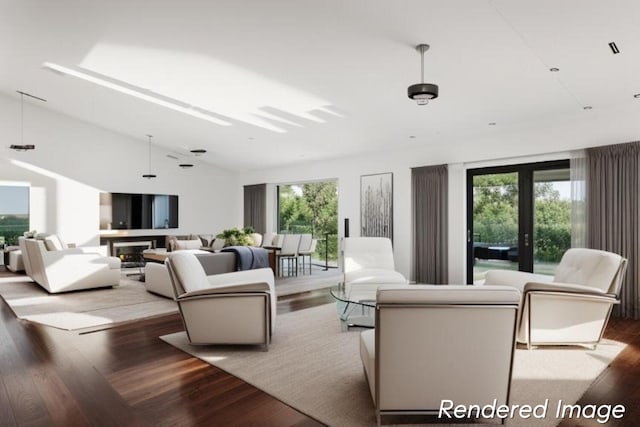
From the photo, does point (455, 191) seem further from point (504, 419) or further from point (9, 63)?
point (9, 63)

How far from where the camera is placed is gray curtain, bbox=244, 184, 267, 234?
1092 centimetres

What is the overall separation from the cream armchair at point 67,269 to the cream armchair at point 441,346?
18.1 ft

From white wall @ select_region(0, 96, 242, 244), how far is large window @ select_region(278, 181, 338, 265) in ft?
8.56

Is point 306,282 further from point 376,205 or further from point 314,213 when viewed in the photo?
point 314,213

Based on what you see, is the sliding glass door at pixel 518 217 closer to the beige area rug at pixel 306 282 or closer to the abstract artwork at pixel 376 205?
the abstract artwork at pixel 376 205

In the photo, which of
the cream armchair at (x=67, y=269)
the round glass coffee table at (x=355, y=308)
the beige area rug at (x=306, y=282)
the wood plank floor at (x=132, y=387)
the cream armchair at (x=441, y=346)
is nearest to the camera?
the cream armchair at (x=441, y=346)

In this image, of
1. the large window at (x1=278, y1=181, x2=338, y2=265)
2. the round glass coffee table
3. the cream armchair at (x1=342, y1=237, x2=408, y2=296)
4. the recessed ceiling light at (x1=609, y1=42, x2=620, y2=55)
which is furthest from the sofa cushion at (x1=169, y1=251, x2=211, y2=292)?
the large window at (x1=278, y1=181, x2=338, y2=265)

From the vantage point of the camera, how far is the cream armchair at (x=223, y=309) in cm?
338

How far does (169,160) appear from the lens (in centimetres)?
1092

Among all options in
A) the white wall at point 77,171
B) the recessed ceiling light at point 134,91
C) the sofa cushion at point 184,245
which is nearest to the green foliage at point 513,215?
the recessed ceiling light at point 134,91

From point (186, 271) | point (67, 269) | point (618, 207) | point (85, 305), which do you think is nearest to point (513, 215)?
point (618, 207)

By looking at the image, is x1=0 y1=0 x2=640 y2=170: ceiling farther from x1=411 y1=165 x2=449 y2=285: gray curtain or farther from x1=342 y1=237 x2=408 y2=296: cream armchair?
x1=342 y1=237 x2=408 y2=296: cream armchair

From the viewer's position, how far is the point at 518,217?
6.12 m

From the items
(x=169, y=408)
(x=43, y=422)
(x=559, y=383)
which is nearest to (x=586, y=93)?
Answer: (x=559, y=383)
